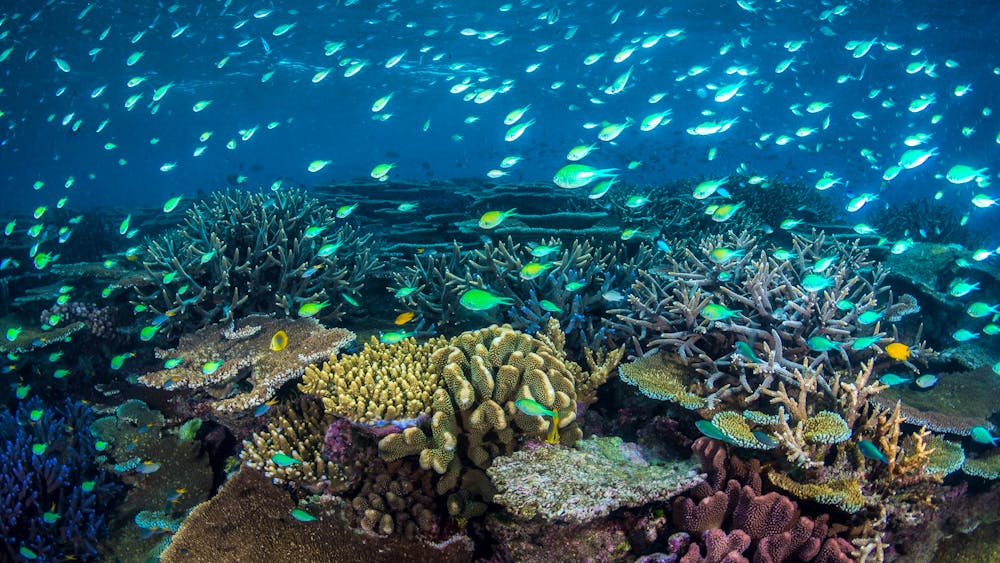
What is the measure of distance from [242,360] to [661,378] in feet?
13.8

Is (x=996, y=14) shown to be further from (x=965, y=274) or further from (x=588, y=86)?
(x=588, y=86)

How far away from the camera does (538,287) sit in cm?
617

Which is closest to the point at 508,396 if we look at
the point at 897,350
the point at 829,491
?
the point at 829,491

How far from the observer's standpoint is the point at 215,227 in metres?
6.79

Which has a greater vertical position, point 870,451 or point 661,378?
point 870,451

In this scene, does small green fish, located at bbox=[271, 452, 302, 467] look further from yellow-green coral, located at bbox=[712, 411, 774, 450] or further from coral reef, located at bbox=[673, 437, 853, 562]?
yellow-green coral, located at bbox=[712, 411, 774, 450]

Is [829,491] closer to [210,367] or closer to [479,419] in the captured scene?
[479,419]

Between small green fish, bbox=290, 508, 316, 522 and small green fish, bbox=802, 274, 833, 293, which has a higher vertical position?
small green fish, bbox=802, 274, 833, 293

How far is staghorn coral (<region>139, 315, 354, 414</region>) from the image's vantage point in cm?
468

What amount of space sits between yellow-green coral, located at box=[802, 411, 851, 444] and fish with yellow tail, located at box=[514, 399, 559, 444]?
181 cm

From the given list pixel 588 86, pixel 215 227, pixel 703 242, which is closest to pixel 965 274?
pixel 703 242

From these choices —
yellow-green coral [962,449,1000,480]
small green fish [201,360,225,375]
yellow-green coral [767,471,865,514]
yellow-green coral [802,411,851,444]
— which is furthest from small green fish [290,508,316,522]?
yellow-green coral [962,449,1000,480]

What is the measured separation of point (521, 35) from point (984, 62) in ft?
112

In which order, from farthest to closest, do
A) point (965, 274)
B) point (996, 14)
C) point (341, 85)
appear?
point (341, 85) → point (996, 14) → point (965, 274)
